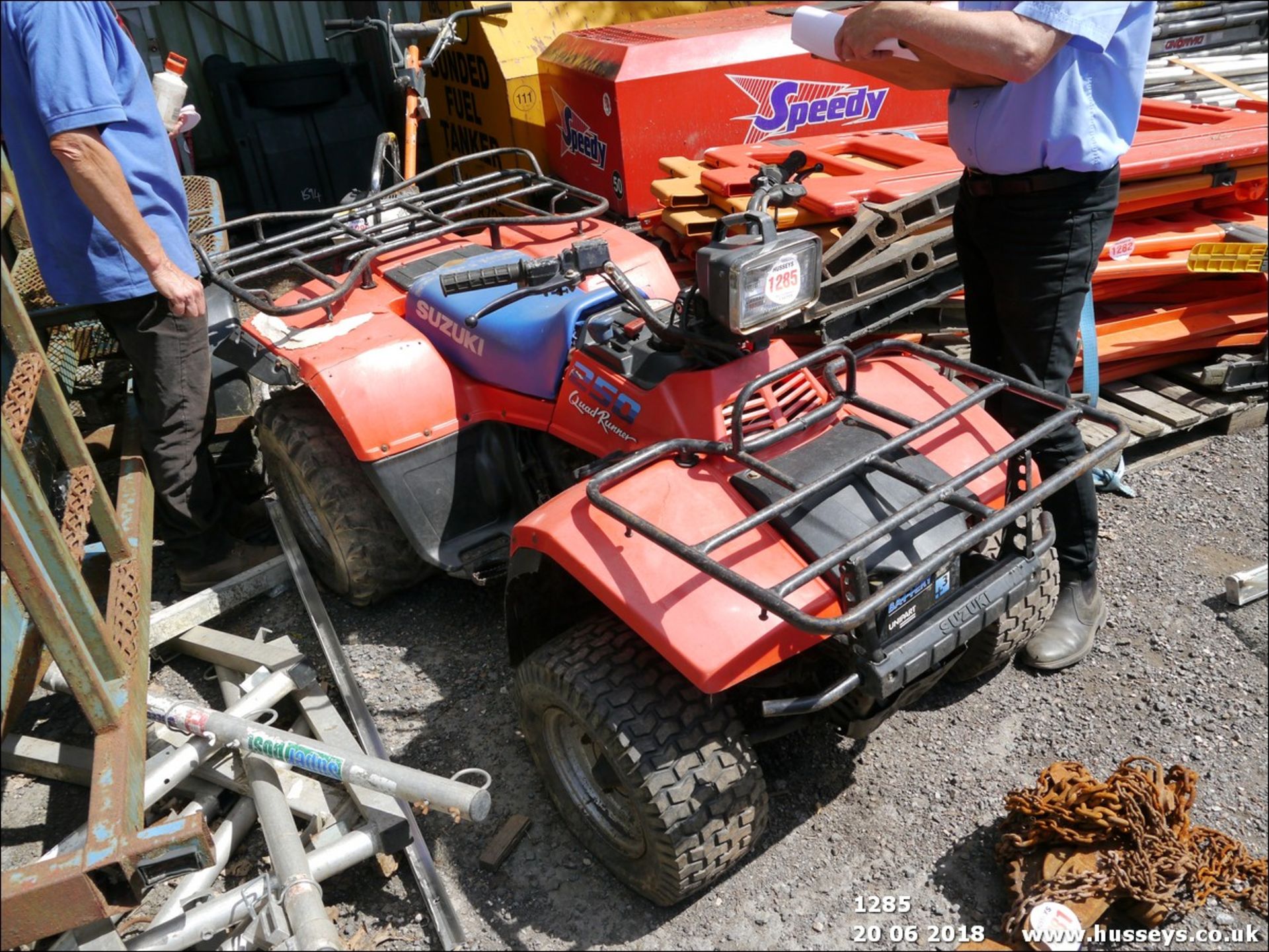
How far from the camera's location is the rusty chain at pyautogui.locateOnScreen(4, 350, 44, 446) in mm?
2438

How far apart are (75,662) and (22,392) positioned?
71cm

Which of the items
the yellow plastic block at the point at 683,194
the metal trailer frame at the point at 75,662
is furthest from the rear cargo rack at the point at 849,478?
the yellow plastic block at the point at 683,194

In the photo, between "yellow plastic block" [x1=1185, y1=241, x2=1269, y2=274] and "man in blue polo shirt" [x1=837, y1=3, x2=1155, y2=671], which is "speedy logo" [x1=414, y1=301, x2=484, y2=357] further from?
"yellow plastic block" [x1=1185, y1=241, x2=1269, y2=274]

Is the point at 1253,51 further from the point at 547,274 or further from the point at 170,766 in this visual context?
the point at 170,766

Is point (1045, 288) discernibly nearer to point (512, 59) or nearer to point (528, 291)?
point (528, 291)

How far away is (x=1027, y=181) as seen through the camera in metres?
2.68

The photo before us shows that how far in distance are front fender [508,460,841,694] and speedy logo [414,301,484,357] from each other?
0.86m

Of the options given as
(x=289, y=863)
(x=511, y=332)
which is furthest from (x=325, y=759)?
(x=511, y=332)

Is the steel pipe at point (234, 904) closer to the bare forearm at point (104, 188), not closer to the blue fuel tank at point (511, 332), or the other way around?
the blue fuel tank at point (511, 332)

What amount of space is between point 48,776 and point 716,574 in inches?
87.2

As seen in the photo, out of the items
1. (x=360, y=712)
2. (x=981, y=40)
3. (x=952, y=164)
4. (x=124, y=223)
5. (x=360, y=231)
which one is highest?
(x=981, y=40)

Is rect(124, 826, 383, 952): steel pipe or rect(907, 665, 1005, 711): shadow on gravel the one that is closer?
rect(124, 826, 383, 952): steel pipe

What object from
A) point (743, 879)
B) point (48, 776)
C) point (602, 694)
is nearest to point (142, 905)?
point (48, 776)
